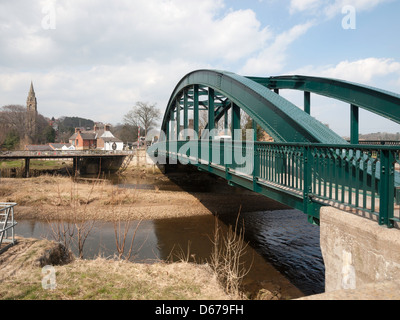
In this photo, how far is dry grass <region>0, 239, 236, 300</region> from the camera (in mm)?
4453

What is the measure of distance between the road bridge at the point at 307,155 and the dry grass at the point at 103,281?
2379mm

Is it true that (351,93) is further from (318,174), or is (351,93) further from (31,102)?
(31,102)

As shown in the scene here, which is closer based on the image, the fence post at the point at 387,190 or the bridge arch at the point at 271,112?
the fence post at the point at 387,190

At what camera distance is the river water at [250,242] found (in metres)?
7.72

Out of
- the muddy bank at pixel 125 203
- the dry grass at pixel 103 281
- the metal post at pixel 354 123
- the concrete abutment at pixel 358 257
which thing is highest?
the metal post at pixel 354 123

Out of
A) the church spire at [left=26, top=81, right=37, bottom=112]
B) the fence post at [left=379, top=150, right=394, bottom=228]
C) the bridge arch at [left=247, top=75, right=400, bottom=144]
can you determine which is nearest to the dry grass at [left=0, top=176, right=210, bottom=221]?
the bridge arch at [left=247, top=75, right=400, bottom=144]

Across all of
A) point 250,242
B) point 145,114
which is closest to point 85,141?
point 145,114

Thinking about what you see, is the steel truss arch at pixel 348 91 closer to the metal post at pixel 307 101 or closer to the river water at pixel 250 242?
the metal post at pixel 307 101

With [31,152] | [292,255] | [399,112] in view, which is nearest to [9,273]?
[292,255]

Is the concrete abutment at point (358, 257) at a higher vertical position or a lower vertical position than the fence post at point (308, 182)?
lower

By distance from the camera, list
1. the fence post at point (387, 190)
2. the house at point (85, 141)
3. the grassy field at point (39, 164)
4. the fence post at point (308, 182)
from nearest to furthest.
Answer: the fence post at point (387, 190) → the fence post at point (308, 182) → the grassy field at point (39, 164) → the house at point (85, 141)

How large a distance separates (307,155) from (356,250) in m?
1.84

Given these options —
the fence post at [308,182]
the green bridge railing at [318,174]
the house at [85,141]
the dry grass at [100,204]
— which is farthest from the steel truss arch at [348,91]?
the house at [85,141]

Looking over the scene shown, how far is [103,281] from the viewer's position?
16.6ft
